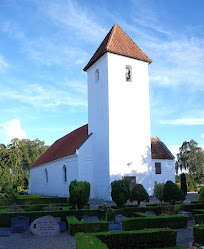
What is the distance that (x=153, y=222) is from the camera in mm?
10922

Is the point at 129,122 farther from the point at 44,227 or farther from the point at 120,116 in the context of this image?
the point at 44,227

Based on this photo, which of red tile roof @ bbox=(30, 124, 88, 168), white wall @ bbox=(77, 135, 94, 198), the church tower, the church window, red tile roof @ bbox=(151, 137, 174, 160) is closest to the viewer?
the church tower

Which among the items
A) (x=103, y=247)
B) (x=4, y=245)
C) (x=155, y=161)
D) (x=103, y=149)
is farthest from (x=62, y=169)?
(x=103, y=247)

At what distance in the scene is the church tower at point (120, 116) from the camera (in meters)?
22.9

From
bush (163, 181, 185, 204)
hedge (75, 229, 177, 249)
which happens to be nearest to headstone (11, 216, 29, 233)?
hedge (75, 229, 177, 249)

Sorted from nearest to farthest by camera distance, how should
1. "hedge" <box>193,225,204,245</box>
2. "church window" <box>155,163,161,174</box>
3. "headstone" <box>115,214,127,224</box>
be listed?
"hedge" <box>193,225,204,245</box> → "headstone" <box>115,214,127,224</box> → "church window" <box>155,163,161,174</box>

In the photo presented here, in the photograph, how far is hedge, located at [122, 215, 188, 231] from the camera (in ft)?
35.2

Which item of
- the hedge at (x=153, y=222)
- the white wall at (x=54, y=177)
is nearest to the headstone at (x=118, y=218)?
the hedge at (x=153, y=222)

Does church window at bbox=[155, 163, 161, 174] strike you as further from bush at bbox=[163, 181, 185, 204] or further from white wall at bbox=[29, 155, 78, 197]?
bush at bbox=[163, 181, 185, 204]

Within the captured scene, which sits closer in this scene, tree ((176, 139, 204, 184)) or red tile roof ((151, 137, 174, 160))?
red tile roof ((151, 137, 174, 160))

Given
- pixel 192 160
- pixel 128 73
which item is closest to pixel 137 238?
pixel 128 73

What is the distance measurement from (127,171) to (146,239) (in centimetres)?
1488

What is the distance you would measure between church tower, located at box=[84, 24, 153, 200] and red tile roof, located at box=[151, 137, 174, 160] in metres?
3.39

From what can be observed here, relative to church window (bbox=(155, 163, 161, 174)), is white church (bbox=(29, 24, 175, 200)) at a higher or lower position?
higher
